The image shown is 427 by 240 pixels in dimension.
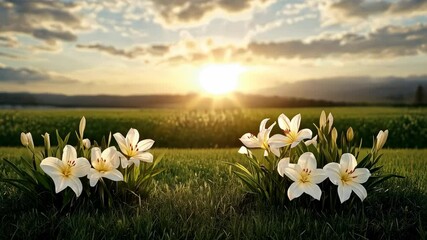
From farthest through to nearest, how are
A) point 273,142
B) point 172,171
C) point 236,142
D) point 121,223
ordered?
point 236,142 < point 172,171 < point 273,142 < point 121,223

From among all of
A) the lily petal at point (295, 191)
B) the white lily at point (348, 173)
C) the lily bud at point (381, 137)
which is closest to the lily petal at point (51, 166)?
the lily petal at point (295, 191)

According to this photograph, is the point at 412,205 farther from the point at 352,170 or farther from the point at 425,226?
the point at 352,170

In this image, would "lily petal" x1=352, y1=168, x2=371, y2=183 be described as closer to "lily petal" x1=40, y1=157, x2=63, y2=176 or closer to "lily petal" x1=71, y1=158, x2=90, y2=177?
"lily petal" x1=71, y1=158, x2=90, y2=177

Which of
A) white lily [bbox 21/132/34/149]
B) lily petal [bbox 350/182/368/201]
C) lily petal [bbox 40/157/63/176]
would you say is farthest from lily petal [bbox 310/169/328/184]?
white lily [bbox 21/132/34/149]

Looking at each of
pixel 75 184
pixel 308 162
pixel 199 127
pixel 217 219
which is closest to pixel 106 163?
pixel 75 184

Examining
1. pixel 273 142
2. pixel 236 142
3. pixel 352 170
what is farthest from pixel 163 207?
pixel 236 142

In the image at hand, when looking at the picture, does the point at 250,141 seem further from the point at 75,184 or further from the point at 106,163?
the point at 75,184
